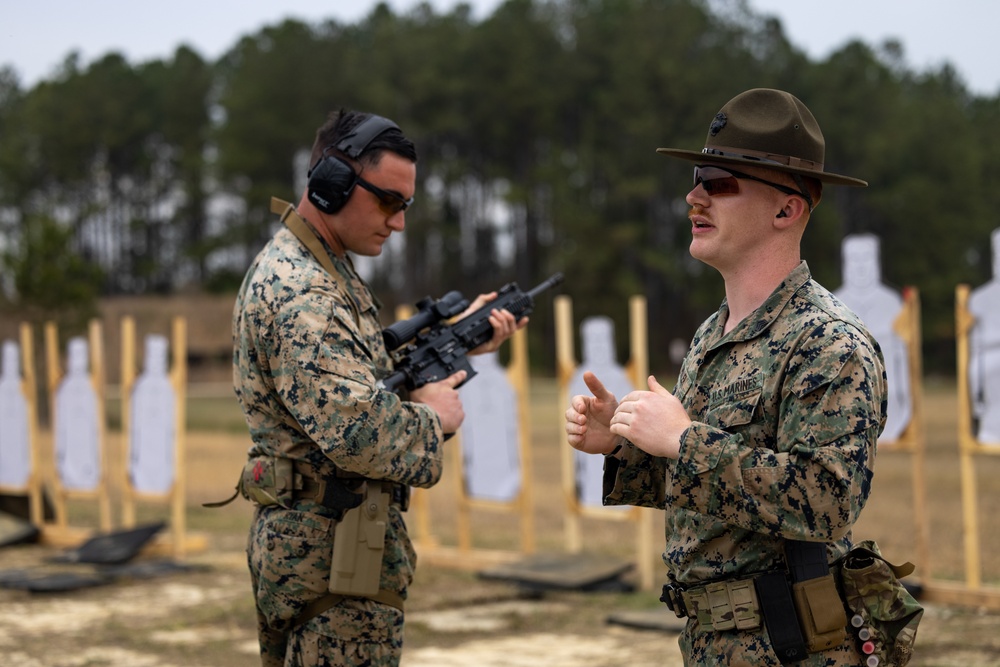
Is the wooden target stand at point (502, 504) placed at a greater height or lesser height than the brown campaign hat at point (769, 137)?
lesser

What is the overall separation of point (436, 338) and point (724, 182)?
1.48 metres

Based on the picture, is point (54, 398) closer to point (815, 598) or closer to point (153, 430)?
point (153, 430)

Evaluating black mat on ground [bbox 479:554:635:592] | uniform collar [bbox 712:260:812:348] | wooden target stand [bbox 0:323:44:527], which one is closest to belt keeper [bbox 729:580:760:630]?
uniform collar [bbox 712:260:812:348]

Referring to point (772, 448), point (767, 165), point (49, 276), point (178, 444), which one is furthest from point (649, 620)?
point (49, 276)

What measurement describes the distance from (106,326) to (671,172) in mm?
22098

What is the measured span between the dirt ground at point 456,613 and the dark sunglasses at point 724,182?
11.9 ft

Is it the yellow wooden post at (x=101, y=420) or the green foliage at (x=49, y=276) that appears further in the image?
the green foliage at (x=49, y=276)

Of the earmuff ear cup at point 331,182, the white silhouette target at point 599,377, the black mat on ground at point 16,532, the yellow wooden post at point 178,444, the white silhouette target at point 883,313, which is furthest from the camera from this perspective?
the black mat on ground at point 16,532

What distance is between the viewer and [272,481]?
300 centimetres

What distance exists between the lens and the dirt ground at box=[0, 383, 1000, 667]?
5656mm

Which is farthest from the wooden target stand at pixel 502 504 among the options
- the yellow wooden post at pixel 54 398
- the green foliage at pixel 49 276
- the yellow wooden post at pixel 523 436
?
the green foliage at pixel 49 276

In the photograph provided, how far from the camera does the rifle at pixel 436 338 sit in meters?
3.37

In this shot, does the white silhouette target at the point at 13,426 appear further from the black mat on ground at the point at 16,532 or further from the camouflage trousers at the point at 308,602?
the camouflage trousers at the point at 308,602

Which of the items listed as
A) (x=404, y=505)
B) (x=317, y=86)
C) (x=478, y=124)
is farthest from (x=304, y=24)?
(x=404, y=505)
